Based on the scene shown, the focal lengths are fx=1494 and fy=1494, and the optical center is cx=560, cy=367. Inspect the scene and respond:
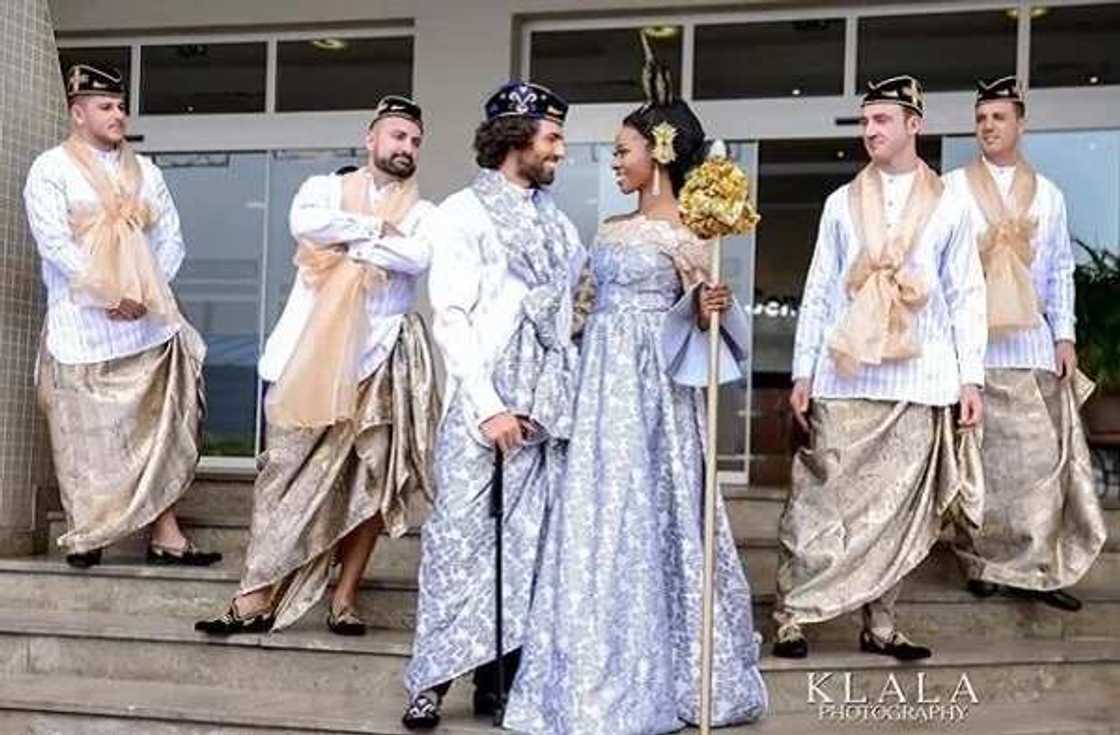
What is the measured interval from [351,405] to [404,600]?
753 mm

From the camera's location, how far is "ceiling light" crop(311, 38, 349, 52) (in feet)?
24.1

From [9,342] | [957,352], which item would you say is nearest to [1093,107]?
[957,352]

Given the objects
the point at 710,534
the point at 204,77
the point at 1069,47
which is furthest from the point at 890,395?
the point at 204,77

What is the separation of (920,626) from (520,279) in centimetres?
192

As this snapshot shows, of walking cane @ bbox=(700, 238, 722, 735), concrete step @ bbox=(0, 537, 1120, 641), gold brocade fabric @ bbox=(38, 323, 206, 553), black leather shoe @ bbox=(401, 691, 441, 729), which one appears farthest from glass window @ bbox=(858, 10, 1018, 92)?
black leather shoe @ bbox=(401, 691, 441, 729)

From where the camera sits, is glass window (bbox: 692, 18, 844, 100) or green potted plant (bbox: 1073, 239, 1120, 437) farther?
glass window (bbox: 692, 18, 844, 100)

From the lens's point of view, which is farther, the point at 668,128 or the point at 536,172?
the point at 668,128

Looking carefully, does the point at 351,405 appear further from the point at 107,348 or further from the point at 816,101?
the point at 816,101

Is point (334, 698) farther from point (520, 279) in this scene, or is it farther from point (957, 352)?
point (957, 352)

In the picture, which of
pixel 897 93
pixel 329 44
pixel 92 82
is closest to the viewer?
pixel 897 93

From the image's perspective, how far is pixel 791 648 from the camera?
429cm

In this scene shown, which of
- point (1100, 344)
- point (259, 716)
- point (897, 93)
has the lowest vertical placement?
point (259, 716)

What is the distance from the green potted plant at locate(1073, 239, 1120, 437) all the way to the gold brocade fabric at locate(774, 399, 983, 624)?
2.27 m

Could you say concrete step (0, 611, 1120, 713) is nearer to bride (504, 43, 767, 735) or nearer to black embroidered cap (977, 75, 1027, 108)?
bride (504, 43, 767, 735)
